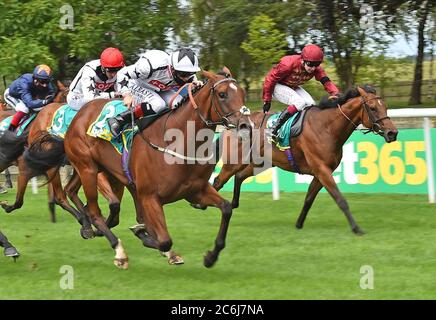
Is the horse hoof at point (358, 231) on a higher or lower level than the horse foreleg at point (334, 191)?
lower

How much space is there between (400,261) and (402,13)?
12854 millimetres

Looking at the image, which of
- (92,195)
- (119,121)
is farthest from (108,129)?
(92,195)

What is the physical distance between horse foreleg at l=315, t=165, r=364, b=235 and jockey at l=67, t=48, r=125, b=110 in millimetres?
2246

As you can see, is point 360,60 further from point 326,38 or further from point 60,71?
point 60,71

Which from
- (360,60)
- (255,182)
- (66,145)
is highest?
(66,145)

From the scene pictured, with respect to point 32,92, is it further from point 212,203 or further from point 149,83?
point 212,203

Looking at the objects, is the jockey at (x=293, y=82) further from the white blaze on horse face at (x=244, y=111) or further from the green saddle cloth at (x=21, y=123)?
the white blaze on horse face at (x=244, y=111)

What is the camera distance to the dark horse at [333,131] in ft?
27.6

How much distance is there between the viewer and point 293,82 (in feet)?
30.6

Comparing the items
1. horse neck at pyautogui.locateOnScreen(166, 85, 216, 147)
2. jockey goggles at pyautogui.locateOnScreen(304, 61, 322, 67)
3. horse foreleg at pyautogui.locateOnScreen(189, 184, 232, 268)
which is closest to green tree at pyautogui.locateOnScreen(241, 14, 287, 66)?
jockey goggles at pyautogui.locateOnScreen(304, 61, 322, 67)

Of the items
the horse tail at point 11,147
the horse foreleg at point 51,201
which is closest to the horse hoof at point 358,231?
the horse foreleg at point 51,201

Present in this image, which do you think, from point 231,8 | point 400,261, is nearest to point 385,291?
point 400,261

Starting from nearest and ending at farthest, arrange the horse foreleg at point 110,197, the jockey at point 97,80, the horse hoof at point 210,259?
the horse hoof at point 210,259 < the horse foreleg at point 110,197 < the jockey at point 97,80

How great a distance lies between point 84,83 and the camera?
8094 mm
